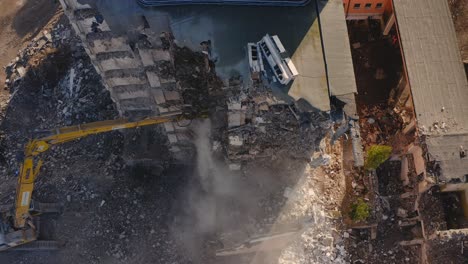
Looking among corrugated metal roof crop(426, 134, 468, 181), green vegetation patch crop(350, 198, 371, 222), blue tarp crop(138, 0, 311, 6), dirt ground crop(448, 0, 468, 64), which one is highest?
dirt ground crop(448, 0, 468, 64)

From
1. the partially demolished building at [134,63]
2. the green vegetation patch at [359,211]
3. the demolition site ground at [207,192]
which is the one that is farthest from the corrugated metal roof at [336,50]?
the green vegetation patch at [359,211]

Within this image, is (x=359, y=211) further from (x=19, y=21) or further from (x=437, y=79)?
(x=19, y=21)

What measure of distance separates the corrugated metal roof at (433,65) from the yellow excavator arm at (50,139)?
17.3 m

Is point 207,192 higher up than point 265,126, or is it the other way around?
point 265,126

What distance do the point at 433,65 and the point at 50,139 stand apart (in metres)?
26.9

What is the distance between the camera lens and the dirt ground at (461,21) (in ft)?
128

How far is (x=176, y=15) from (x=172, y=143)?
10.1 m

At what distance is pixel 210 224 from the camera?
3147 centimetres

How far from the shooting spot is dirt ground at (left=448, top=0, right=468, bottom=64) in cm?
3909

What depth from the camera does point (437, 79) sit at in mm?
33781

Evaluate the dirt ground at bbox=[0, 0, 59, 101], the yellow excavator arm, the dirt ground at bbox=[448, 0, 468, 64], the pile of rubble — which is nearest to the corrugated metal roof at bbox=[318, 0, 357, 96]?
the pile of rubble

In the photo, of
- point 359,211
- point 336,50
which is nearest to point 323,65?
point 336,50

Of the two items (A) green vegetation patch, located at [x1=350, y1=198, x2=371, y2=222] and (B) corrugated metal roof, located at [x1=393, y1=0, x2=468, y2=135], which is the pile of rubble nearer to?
(A) green vegetation patch, located at [x1=350, y1=198, x2=371, y2=222]

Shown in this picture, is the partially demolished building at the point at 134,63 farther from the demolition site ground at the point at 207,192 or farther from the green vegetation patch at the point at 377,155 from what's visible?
the green vegetation patch at the point at 377,155
